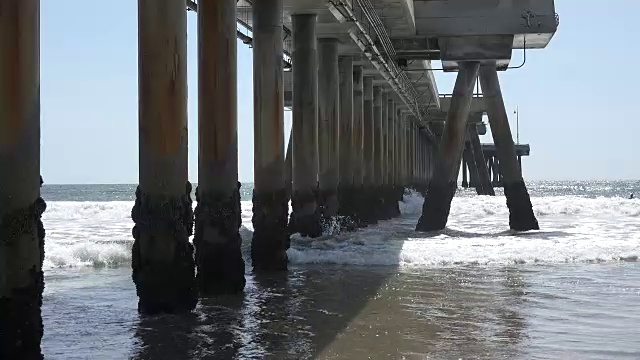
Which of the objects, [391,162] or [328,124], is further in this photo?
[391,162]

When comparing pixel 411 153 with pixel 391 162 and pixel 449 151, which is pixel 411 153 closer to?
pixel 391 162

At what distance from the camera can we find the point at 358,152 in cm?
2459

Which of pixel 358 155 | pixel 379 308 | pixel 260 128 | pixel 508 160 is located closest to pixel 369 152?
pixel 358 155

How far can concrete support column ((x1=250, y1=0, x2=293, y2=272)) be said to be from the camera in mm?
12750

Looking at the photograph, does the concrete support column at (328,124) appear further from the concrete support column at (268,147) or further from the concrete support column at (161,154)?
the concrete support column at (161,154)

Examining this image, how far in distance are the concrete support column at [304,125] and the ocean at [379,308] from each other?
1465mm

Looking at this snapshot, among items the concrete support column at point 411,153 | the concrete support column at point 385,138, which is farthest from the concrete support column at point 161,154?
the concrete support column at point 411,153

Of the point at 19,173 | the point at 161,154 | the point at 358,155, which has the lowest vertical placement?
the point at 19,173

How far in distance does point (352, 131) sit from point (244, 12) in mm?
5465

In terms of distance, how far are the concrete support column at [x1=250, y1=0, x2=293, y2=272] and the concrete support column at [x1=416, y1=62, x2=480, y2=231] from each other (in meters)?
9.26

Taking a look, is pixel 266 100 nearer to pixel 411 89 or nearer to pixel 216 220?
pixel 216 220

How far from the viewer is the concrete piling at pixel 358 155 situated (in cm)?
2376

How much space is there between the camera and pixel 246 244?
18703 millimetres

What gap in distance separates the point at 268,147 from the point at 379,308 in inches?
172
